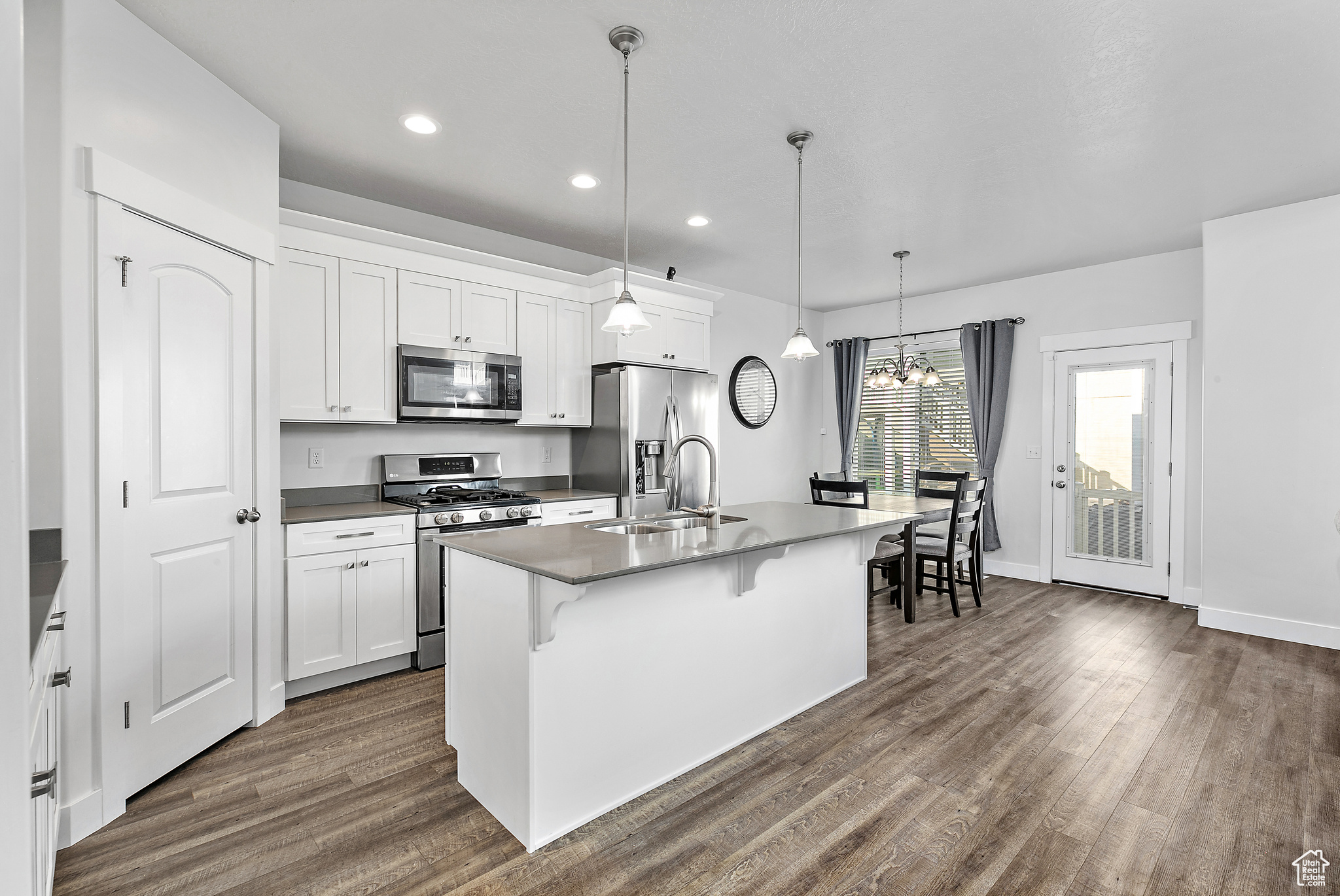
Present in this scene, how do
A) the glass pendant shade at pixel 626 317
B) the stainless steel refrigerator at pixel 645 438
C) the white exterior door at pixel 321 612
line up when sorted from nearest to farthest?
the glass pendant shade at pixel 626 317 → the white exterior door at pixel 321 612 → the stainless steel refrigerator at pixel 645 438

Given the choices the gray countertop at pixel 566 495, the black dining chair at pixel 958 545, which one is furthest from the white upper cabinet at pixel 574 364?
the black dining chair at pixel 958 545

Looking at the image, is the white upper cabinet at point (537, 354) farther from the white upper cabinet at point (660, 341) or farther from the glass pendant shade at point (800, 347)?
the glass pendant shade at point (800, 347)

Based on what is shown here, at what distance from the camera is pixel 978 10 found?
2.11 meters

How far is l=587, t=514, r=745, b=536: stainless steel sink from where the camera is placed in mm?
2680

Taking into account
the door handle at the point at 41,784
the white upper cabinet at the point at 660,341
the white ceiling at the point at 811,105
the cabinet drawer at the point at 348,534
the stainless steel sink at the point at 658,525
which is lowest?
the door handle at the point at 41,784

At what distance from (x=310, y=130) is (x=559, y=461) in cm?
247

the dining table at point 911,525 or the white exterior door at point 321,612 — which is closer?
the white exterior door at point 321,612

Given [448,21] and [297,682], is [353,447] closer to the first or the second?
[297,682]

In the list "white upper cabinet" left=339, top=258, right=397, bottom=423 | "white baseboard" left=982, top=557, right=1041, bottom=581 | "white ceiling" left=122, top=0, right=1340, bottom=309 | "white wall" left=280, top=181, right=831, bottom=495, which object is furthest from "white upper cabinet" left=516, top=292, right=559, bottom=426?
"white baseboard" left=982, top=557, right=1041, bottom=581

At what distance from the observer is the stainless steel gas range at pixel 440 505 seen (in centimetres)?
339

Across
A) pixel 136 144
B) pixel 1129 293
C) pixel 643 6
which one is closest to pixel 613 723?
pixel 643 6

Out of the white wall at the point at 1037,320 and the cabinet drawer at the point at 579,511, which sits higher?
the white wall at the point at 1037,320

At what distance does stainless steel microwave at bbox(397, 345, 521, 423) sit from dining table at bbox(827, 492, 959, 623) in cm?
251

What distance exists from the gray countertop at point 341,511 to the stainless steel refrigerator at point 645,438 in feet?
4.50
